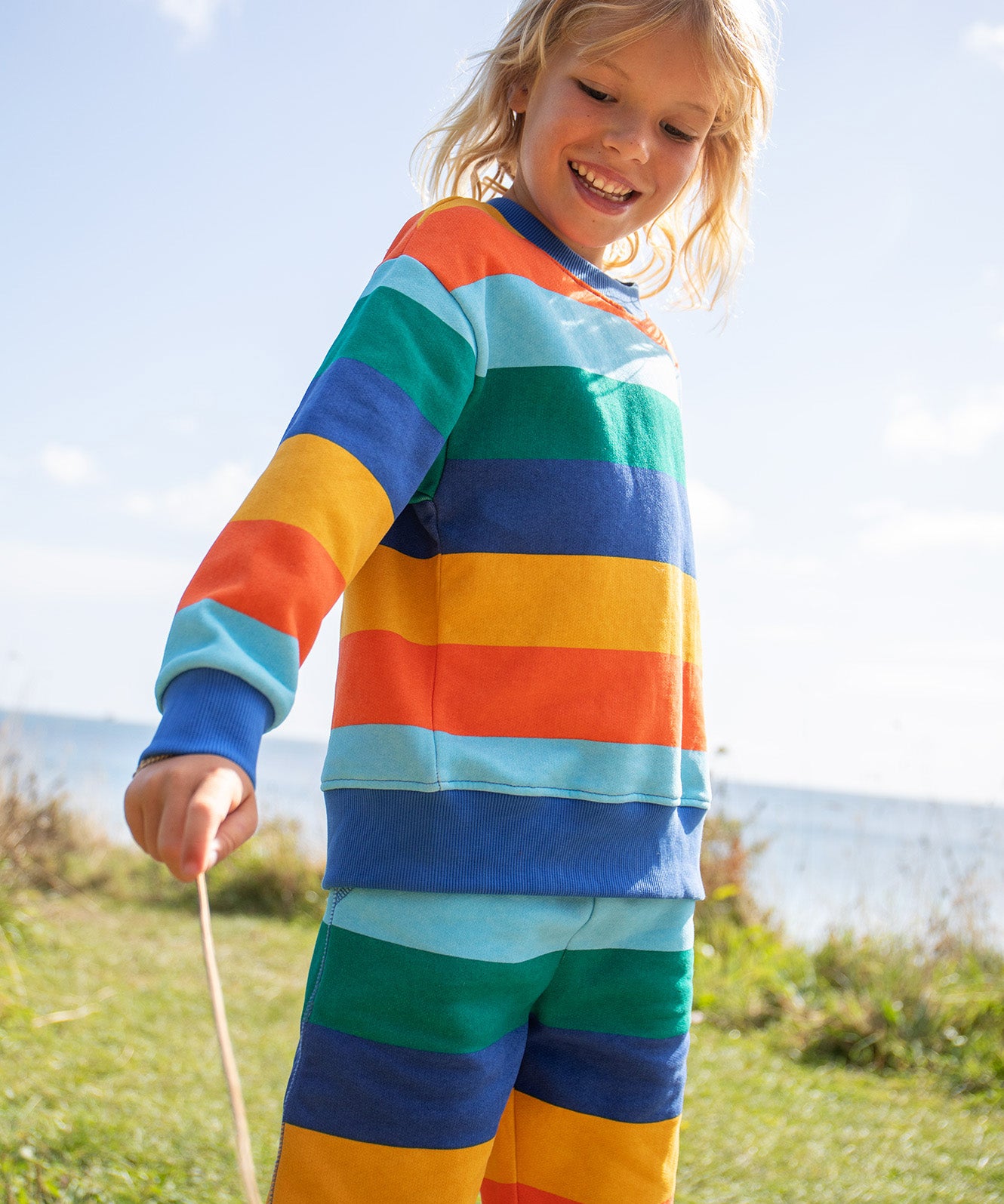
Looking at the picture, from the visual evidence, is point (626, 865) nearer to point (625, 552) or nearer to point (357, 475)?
point (625, 552)

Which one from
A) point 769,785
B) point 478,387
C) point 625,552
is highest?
point 478,387

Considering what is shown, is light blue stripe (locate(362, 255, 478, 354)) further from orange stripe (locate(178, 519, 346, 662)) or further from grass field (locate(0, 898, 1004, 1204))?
grass field (locate(0, 898, 1004, 1204))

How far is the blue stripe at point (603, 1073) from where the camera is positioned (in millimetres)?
1098

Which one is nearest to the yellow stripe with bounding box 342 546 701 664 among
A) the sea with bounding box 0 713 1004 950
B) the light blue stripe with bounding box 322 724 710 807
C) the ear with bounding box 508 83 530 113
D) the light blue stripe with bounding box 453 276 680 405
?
the light blue stripe with bounding box 322 724 710 807

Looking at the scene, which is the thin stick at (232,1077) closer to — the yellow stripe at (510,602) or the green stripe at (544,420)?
the yellow stripe at (510,602)

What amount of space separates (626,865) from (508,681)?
0.23 metres

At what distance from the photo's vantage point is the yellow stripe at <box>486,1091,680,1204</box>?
109 centimetres

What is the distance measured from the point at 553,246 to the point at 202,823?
893 mm

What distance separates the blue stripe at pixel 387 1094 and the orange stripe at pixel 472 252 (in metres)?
0.80

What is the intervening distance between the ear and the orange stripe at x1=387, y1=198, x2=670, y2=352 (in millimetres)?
295

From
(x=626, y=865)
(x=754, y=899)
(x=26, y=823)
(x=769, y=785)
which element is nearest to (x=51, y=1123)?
(x=626, y=865)

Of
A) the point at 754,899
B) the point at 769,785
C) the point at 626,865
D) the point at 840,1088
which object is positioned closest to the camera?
the point at 626,865

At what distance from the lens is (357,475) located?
3.03ft

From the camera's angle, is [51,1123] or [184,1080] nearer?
[51,1123]
